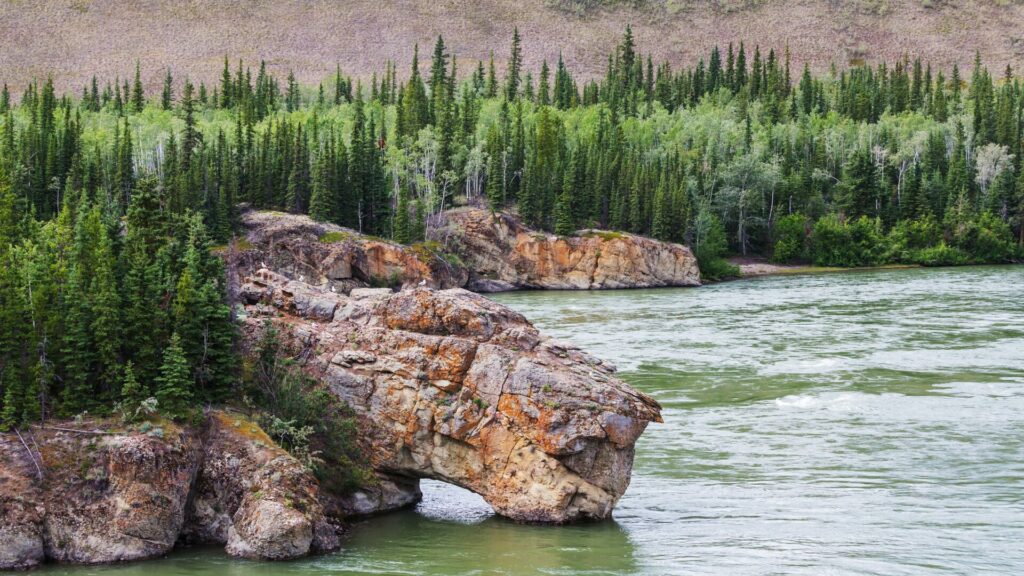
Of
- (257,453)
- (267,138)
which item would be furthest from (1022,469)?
(267,138)

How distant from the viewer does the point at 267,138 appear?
121062mm

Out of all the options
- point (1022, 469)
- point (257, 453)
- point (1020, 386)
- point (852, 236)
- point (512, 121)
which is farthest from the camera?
point (512, 121)

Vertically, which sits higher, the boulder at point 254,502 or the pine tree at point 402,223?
the boulder at point 254,502

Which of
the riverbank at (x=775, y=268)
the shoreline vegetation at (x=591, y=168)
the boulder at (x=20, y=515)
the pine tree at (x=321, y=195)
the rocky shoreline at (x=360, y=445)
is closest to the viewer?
the boulder at (x=20, y=515)

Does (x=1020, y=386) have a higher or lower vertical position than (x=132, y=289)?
lower

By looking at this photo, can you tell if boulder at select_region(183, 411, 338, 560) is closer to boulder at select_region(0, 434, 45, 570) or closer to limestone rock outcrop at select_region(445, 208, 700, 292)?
boulder at select_region(0, 434, 45, 570)

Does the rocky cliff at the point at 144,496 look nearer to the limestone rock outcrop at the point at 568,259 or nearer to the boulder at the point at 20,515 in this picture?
the boulder at the point at 20,515

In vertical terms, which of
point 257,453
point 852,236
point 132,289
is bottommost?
point 852,236

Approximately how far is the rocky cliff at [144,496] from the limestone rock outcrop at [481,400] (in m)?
3.55

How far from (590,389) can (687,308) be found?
60445 millimetres

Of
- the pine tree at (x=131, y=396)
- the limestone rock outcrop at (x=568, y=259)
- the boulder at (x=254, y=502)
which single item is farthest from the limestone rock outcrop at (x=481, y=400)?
the limestone rock outcrop at (x=568, y=259)

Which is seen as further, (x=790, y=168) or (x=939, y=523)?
(x=790, y=168)

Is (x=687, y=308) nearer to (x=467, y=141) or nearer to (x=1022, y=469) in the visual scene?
(x=1022, y=469)

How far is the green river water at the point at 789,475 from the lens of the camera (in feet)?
76.2
